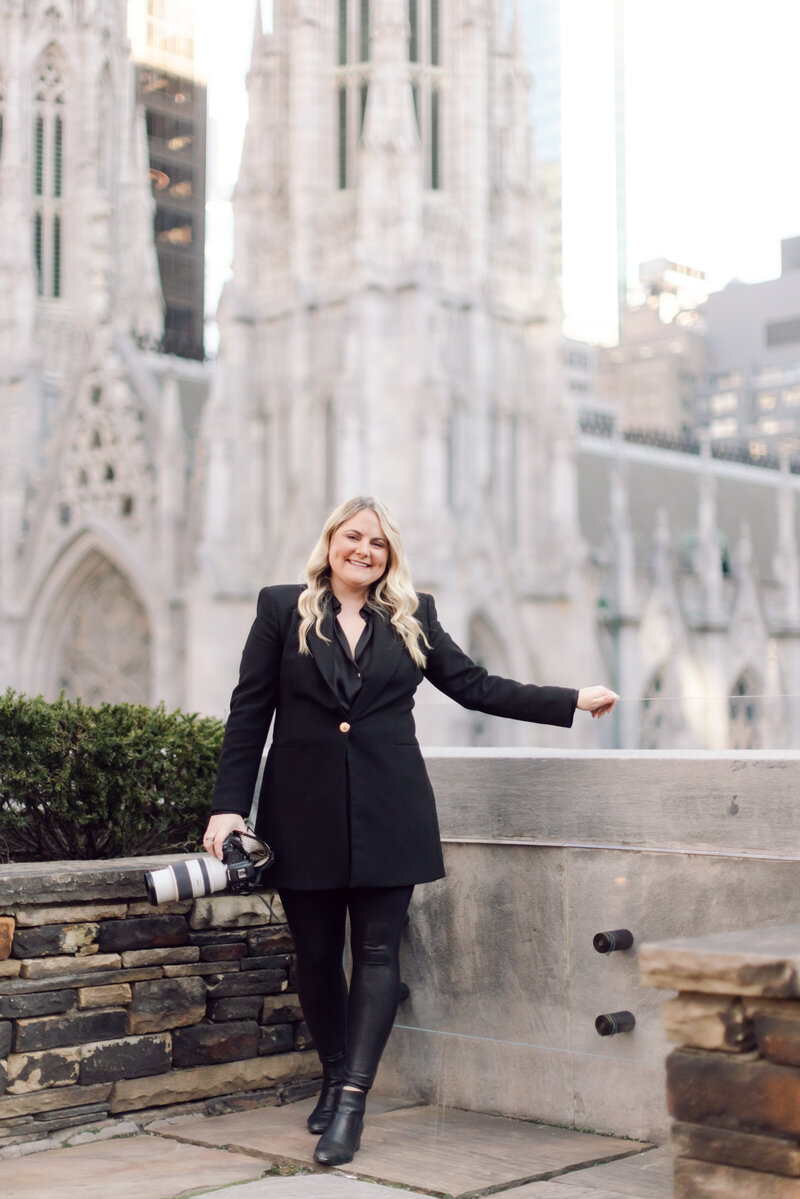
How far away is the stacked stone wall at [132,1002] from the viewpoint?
16.3 feet

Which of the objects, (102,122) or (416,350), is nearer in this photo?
(416,350)

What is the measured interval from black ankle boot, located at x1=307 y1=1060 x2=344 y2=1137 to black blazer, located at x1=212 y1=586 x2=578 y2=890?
→ 67cm

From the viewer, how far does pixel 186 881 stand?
15.8 feet

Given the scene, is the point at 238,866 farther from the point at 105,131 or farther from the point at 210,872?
the point at 105,131

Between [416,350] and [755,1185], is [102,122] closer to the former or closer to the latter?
[416,350]

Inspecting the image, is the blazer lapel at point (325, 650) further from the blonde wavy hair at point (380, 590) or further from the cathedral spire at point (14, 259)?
the cathedral spire at point (14, 259)

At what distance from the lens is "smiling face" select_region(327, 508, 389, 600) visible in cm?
488

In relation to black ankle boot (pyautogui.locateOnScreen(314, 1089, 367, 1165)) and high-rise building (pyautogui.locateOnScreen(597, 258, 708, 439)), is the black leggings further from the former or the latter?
high-rise building (pyautogui.locateOnScreen(597, 258, 708, 439))

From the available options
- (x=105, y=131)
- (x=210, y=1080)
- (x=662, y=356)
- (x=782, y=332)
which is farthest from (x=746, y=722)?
(x=662, y=356)

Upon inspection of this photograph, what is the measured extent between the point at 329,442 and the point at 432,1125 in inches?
1196

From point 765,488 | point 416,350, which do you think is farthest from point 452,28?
point 765,488

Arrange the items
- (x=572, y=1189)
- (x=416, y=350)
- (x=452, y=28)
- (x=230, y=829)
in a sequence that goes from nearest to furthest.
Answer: (x=572, y=1189), (x=230, y=829), (x=416, y=350), (x=452, y=28)

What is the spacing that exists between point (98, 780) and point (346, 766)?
129 centimetres

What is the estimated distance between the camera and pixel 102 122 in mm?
46594
